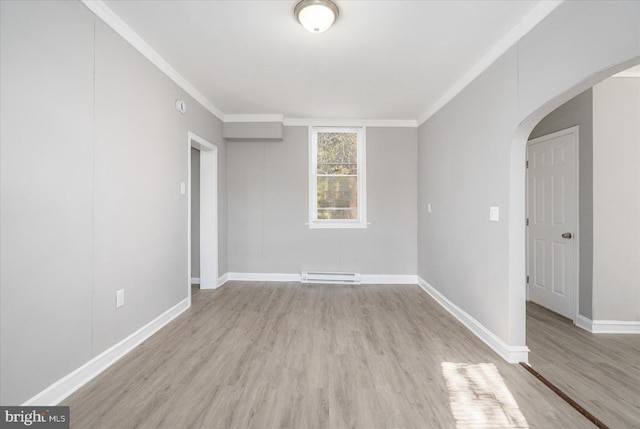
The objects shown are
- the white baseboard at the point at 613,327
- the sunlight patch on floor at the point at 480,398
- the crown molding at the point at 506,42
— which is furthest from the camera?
the white baseboard at the point at 613,327

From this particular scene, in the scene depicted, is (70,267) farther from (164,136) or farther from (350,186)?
(350,186)

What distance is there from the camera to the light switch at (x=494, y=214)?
→ 2514 mm

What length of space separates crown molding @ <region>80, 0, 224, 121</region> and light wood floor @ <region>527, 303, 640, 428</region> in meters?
4.26

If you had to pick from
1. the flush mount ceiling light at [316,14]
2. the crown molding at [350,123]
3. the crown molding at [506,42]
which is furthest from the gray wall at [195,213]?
the crown molding at [506,42]

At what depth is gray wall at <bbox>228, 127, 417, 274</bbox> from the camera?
477cm

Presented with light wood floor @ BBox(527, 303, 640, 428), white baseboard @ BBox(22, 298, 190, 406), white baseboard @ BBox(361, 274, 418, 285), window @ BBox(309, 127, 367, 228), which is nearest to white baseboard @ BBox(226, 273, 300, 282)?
window @ BBox(309, 127, 367, 228)

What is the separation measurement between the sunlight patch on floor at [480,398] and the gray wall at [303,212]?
8.57 ft

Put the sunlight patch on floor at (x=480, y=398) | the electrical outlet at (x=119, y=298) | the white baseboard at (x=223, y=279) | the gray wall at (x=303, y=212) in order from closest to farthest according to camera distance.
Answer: the sunlight patch on floor at (x=480, y=398)
the electrical outlet at (x=119, y=298)
the white baseboard at (x=223, y=279)
the gray wall at (x=303, y=212)

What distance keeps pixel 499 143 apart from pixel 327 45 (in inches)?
70.2

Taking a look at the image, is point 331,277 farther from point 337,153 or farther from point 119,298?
point 119,298

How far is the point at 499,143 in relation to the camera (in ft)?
8.18

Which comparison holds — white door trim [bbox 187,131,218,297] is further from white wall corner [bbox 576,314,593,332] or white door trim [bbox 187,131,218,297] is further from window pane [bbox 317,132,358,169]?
white wall corner [bbox 576,314,593,332]

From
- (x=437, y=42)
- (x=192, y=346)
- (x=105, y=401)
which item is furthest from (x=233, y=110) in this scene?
(x=105, y=401)

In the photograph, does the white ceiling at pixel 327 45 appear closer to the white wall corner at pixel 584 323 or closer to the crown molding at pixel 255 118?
the crown molding at pixel 255 118
